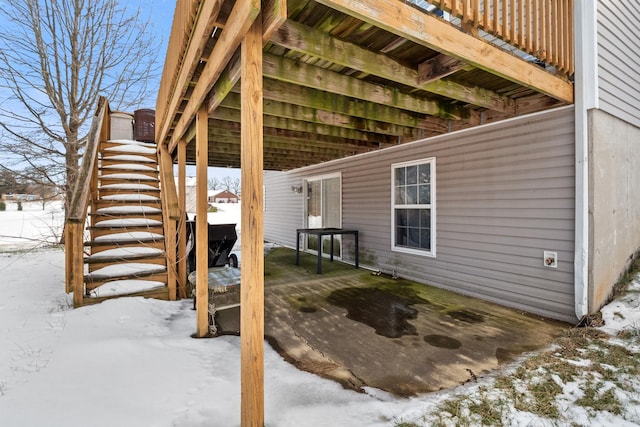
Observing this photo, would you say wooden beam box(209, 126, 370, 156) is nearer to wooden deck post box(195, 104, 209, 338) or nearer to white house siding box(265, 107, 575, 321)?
white house siding box(265, 107, 575, 321)

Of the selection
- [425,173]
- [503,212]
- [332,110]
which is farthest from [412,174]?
[332,110]

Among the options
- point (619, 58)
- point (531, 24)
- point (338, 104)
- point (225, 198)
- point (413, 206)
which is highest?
point (225, 198)

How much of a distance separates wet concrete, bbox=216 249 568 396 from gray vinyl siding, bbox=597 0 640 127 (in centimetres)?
272

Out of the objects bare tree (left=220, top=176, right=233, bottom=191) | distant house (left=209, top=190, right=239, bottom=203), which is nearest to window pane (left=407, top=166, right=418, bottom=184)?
distant house (left=209, top=190, right=239, bottom=203)

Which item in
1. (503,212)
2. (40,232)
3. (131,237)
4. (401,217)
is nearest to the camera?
(503,212)

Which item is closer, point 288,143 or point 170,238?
point 170,238

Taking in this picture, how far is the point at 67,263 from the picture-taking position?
3605 mm

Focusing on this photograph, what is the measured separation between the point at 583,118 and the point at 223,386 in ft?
13.9

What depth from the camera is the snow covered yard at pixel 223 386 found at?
5.44ft

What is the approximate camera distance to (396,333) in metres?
2.95

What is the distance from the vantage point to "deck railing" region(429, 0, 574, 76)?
83.8 inches

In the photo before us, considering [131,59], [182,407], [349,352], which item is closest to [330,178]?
[349,352]

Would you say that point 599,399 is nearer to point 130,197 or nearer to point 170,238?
point 170,238

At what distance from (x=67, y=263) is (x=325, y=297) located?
3.40 meters
